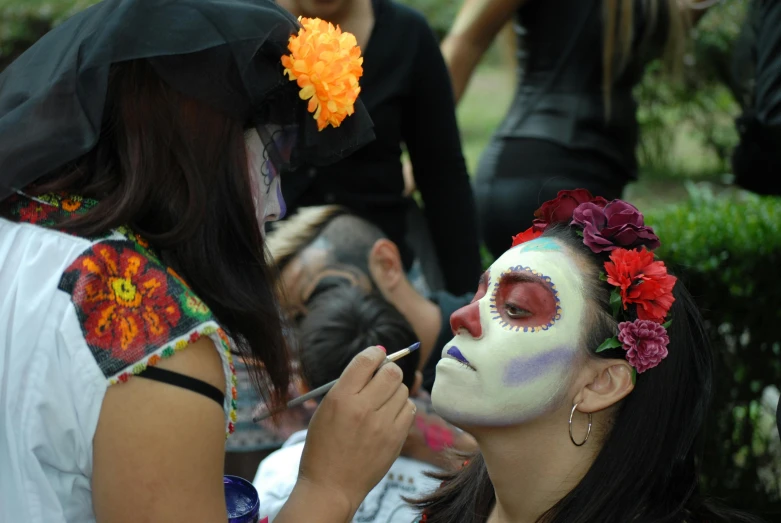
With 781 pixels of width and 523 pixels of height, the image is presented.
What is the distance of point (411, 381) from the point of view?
259cm

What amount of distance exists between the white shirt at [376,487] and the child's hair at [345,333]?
8.7 inches

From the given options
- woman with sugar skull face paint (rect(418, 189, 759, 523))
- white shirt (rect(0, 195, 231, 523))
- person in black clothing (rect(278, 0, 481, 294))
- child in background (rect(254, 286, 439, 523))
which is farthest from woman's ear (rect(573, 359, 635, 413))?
person in black clothing (rect(278, 0, 481, 294))

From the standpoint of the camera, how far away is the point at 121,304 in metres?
1.38

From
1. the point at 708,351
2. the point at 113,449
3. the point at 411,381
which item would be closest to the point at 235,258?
the point at 113,449

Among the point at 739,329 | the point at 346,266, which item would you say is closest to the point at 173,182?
the point at 346,266

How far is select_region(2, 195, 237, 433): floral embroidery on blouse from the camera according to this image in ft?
4.49

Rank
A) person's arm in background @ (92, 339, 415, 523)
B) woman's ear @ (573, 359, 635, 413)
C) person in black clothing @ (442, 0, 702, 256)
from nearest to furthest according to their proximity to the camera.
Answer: person's arm in background @ (92, 339, 415, 523)
woman's ear @ (573, 359, 635, 413)
person in black clothing @ (442, 0, 702, 256)

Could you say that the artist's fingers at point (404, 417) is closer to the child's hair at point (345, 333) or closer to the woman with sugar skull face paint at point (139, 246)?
the woman with sugar skull face paint at point (139, 246)

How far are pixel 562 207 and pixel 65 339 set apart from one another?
39.5 inches

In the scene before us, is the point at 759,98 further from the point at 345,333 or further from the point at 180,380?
the point at 180,380

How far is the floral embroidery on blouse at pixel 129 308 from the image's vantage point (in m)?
1.37

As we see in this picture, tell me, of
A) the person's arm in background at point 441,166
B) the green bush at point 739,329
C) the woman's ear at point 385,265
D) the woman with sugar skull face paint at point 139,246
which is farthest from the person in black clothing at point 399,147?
the woman with sugar skull face paint at point 139,246

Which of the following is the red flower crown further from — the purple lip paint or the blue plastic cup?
the blue plastic cup

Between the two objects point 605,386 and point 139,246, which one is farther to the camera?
point 605,386
